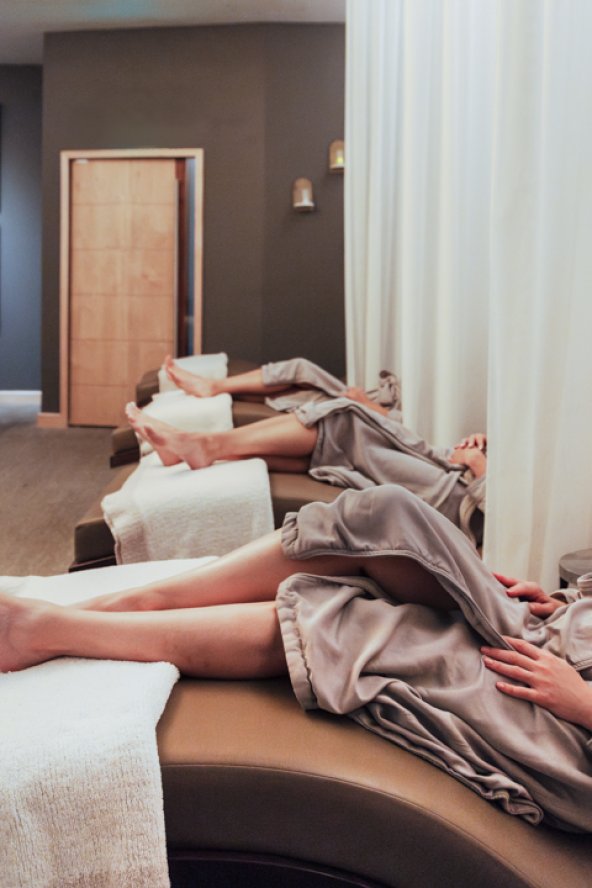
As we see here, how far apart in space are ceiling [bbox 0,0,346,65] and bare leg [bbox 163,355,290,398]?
8.68 ft

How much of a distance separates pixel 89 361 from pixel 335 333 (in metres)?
1.73

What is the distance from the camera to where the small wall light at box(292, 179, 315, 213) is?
5988 mm

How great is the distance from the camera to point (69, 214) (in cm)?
645

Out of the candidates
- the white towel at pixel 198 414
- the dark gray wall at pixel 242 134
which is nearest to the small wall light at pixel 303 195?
the dark gray wall at pixel 242 134

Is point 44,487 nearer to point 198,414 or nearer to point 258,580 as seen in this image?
point 198,414

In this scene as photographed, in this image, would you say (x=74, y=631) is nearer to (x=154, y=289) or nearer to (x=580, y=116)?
(x=580, y=116)

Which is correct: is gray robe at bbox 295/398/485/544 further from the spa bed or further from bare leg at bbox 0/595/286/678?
bare leg at bbox 0/595/286/678

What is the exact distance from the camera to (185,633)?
1.43m

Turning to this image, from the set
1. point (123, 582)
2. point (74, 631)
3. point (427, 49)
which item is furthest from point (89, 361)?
point (74, 631)

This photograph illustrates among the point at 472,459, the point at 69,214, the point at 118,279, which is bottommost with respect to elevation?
the point at 472,459

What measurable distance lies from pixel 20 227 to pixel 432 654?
22.1ft

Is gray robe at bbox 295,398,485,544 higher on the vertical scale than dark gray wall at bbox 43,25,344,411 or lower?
lower

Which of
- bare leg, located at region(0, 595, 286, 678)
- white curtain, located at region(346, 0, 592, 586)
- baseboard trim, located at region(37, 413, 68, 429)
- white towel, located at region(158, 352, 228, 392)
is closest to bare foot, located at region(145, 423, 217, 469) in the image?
white curtain, located at region(346, 0, 592, 586)

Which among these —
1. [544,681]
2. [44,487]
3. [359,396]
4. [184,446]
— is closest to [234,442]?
[184,446]
